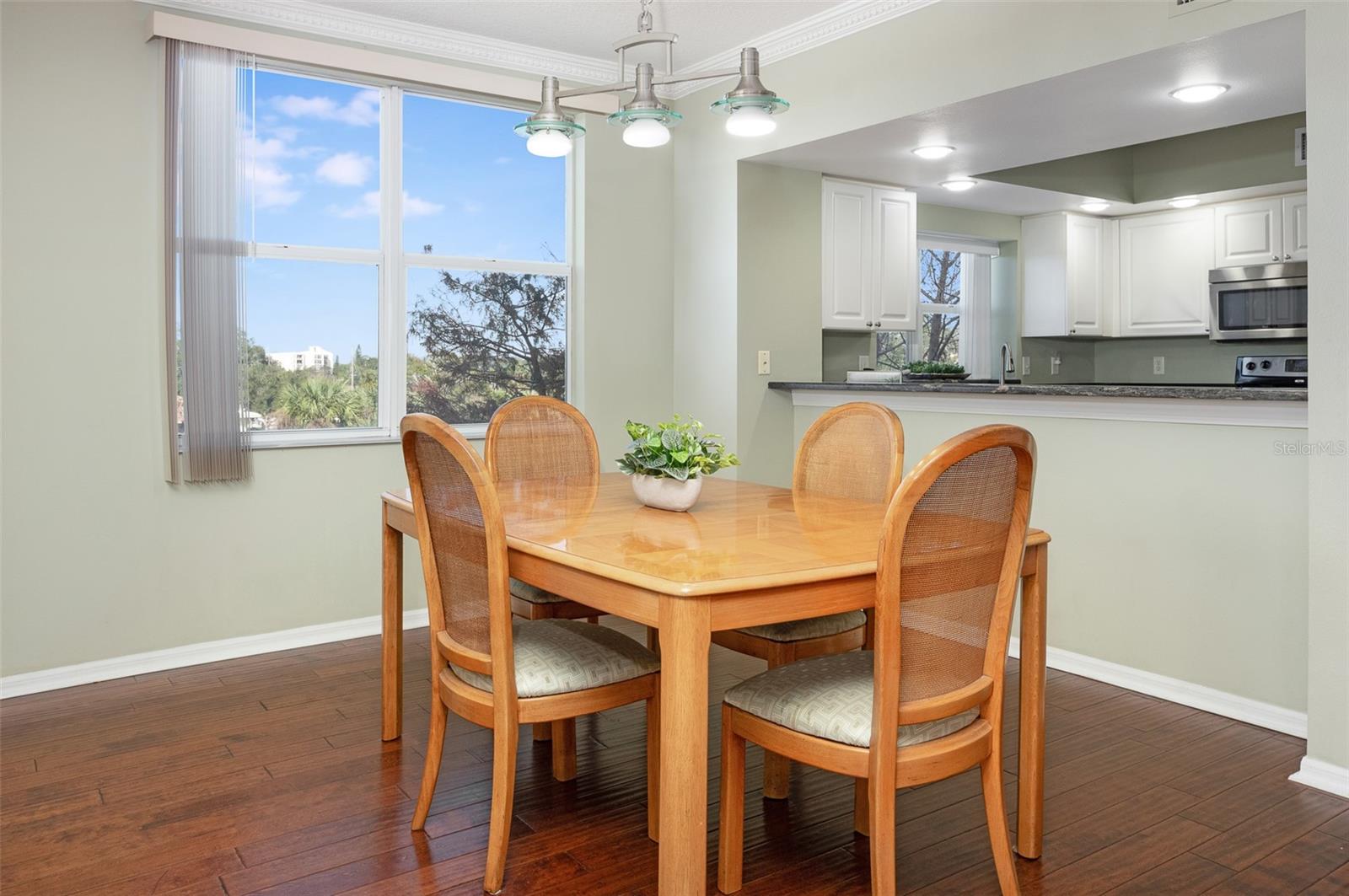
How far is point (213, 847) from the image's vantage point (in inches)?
88.0

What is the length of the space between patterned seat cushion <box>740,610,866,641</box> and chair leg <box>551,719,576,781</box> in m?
0.53

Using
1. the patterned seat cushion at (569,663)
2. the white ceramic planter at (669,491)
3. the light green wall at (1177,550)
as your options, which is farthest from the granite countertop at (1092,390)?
the patterned seat cushion at (569,663)

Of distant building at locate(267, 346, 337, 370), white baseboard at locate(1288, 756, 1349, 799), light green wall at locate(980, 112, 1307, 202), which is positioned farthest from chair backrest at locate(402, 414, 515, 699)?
light green wall at locate(980, 112, 1307, 202)

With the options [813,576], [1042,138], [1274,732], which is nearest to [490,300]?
[1042,138]

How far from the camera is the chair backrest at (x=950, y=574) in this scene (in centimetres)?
166

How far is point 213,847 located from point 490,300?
2776mm

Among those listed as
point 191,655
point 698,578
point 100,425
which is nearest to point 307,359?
point 100,425

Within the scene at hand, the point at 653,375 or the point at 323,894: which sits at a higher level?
the point at 653,375

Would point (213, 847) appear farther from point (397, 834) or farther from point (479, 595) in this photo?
point (479, 595)

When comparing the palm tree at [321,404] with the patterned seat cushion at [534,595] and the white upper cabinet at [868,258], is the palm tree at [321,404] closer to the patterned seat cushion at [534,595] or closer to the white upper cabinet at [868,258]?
the patterned seat cushion at [534,595]

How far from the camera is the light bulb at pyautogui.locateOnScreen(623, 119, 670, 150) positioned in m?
2.54

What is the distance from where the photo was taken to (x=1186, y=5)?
2807 millimetres

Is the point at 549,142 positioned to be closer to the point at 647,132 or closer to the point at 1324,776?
the point at 647,132

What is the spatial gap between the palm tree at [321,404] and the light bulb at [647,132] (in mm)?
2061
